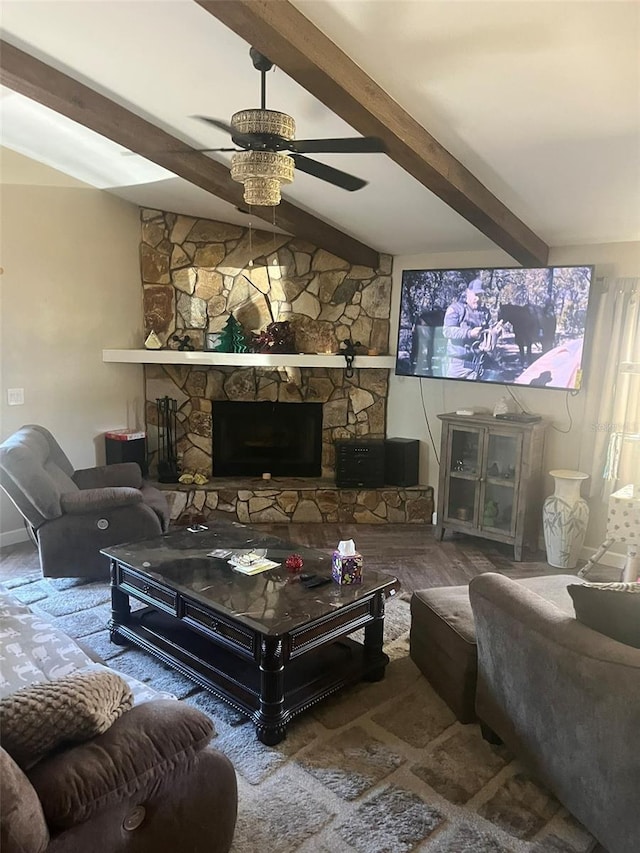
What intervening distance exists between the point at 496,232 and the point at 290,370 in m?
2.33

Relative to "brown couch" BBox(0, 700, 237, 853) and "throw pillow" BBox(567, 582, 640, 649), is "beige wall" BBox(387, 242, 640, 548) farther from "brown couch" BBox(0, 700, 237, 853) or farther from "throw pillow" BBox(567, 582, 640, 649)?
"brown couch" BBox(0, 700, 237, 853)

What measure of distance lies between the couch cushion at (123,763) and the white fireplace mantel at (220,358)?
12.4 ft

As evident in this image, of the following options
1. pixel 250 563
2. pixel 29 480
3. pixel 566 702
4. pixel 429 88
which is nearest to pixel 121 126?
pixel 429 88

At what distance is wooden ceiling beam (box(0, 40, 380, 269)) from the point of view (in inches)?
129

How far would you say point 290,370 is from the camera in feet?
18.7

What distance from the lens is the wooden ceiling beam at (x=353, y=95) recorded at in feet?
7.60

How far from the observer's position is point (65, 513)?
12.5ft

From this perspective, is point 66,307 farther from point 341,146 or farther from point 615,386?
point 615,386

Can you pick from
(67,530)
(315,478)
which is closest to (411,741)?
(67,530)

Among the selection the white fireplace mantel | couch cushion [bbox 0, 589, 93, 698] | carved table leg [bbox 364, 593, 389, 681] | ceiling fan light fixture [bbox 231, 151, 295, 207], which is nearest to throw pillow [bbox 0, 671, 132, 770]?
couch cushion [bbox 0, 589, 93, 698]

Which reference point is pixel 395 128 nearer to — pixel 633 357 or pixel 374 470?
pixel 633 357

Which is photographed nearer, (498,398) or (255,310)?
(498,398)

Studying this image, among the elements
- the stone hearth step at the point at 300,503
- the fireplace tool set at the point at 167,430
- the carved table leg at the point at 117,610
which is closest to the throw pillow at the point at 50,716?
the carved table leg at the point at 117,610

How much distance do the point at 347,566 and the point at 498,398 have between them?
2694mm
